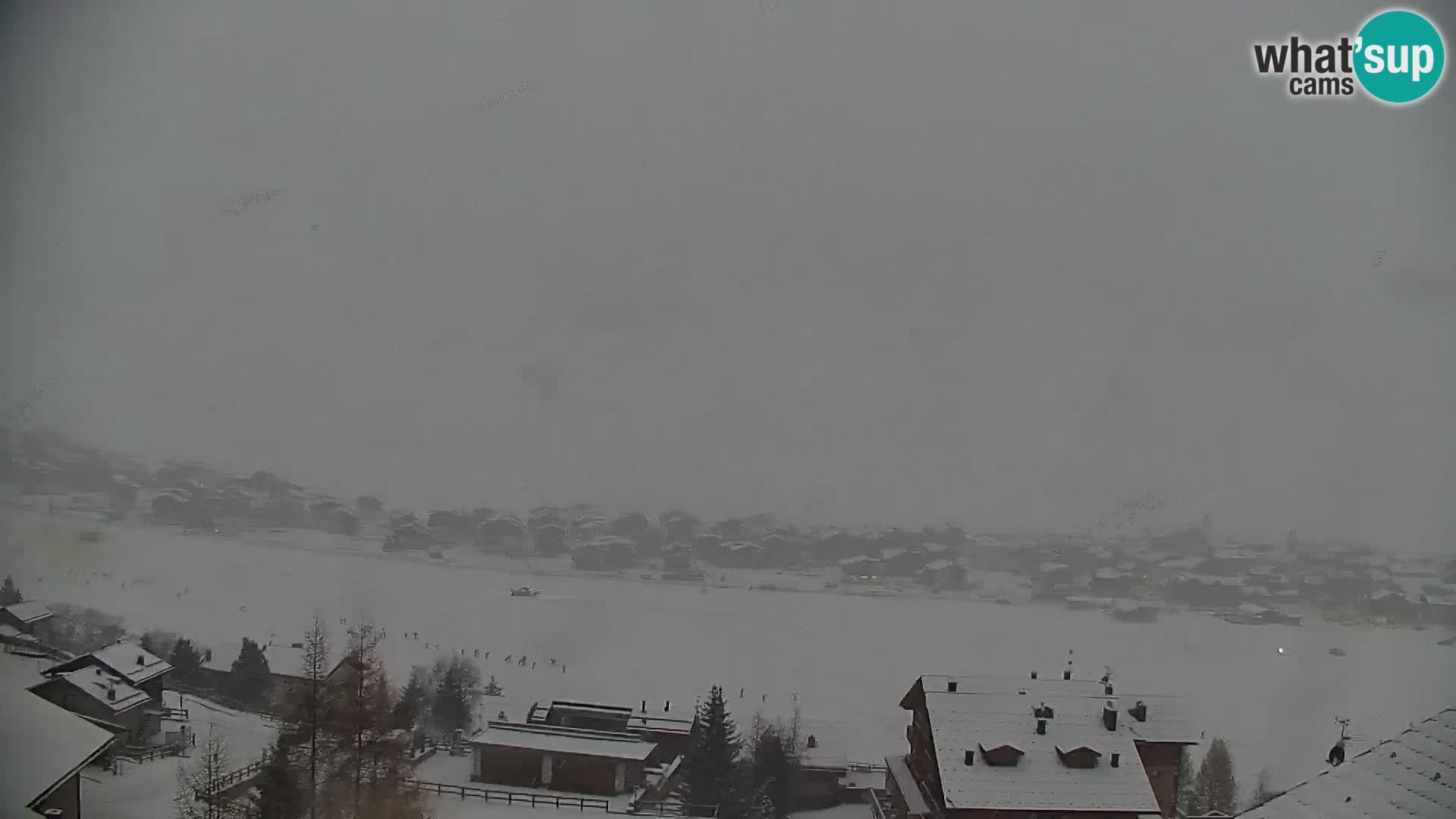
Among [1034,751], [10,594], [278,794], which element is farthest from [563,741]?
[10,594]

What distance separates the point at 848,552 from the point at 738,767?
57cm

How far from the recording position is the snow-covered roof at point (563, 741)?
204 cm

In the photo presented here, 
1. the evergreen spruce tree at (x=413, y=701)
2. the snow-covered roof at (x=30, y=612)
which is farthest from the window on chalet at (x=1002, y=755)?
the snow-covered roof at (x=30, y=612)

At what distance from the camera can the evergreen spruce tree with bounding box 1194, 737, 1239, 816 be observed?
1962mm

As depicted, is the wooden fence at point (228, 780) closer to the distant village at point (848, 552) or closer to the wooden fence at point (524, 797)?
the wooden fence at point (524, 797)

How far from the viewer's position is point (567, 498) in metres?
2.07

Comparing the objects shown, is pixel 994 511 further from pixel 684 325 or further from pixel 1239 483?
pixel 684 325

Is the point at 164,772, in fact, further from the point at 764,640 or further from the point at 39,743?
the point at 764,640

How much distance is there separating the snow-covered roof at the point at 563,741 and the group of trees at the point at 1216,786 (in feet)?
3.99

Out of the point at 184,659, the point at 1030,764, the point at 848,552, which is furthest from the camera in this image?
the point at 184,659

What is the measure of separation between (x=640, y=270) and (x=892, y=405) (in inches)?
26.4

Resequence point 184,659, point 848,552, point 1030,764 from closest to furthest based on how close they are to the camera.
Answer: point 1030,764
point 848,552
point 184,659

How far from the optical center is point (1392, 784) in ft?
6.25

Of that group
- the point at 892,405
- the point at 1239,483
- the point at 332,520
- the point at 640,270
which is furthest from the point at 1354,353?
the point at 332,520
